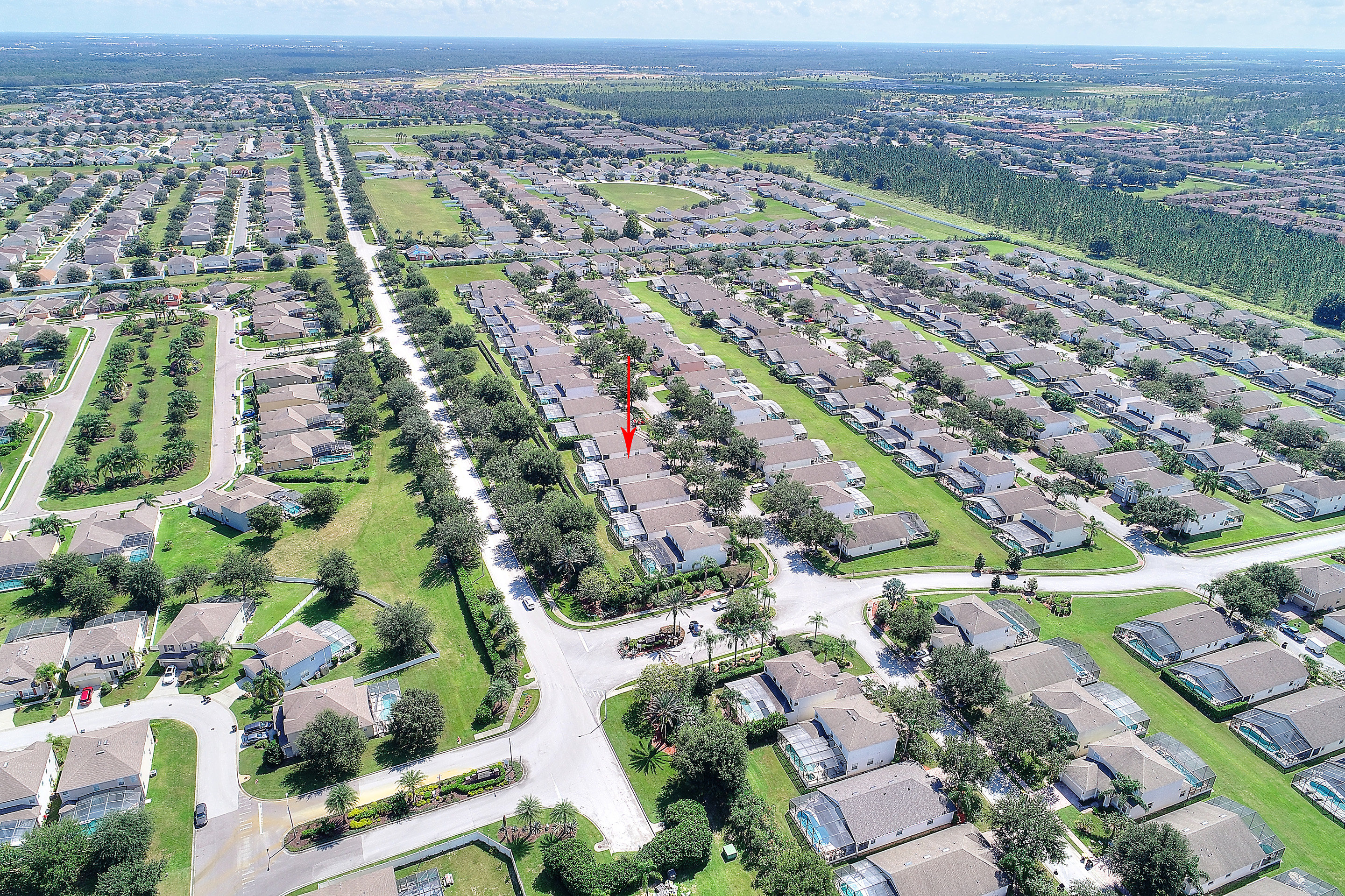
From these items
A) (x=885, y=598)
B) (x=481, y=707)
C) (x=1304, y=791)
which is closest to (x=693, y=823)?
(x=481, y=707)

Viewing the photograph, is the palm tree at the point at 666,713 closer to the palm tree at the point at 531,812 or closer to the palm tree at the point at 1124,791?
the palm tree at the point at 531,812

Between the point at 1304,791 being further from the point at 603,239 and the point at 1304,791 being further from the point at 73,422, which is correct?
the point at 603,239

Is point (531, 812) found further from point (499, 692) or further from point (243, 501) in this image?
point (243, 501)

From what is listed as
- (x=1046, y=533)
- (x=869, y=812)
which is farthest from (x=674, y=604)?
(x=1046, y=533)

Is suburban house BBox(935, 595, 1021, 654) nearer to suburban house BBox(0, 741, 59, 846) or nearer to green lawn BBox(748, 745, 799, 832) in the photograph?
green lawn BBox(748, 745, 799, 832)

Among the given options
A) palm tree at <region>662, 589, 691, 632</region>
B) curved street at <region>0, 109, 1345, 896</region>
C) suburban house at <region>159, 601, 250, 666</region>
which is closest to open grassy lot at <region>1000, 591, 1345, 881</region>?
curved street at <region>0, 109, 1345, 896</region>

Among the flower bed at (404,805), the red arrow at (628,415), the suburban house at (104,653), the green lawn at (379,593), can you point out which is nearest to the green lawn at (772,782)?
the flower bed at (404,805)

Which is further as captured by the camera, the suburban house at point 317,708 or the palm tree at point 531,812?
the suburban house at point 317,708
